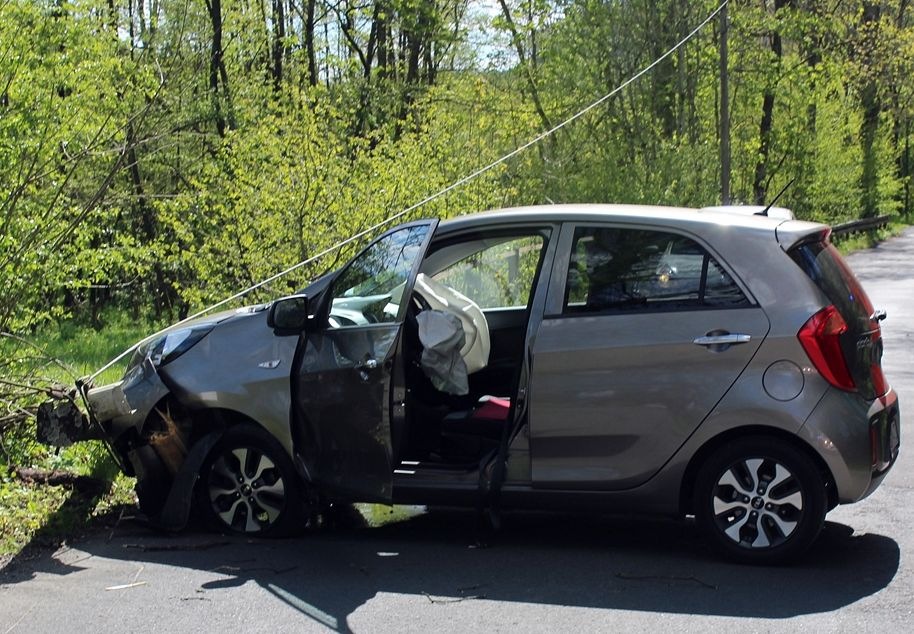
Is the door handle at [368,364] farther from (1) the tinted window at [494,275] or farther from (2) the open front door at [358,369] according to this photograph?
(1) the tinted window at [494,275]

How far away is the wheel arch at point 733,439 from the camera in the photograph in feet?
19.0

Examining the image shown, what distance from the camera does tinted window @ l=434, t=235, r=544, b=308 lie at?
7.10 meters

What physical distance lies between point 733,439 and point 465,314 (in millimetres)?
1770

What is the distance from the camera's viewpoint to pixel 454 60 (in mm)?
34562

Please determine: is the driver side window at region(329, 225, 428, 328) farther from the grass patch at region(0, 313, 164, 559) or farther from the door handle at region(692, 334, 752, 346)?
the grass patch at region(0, 313, 164, 559)

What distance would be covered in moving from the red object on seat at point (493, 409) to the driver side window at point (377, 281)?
0.75 m

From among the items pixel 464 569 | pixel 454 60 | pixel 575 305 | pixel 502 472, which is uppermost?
pixel 454 60

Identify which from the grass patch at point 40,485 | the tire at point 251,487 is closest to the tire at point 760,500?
the tire at point 251,487

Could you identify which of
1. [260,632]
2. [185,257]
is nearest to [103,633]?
[260,632]

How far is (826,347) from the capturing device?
5.66 metres

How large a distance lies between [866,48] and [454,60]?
16689 millimetres

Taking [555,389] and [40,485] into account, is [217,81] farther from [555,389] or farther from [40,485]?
[555,389]

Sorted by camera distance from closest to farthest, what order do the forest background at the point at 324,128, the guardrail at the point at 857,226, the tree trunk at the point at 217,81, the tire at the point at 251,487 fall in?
the tire at the point at 251,487
the forest background at the point at 324,128
the tree trunk at the point at 217,81
the guardrail at the point at 857,226

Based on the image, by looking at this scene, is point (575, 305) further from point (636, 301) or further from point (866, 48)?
point (866, 48)
